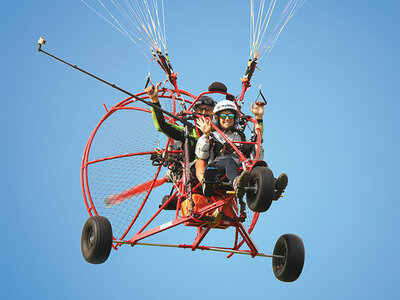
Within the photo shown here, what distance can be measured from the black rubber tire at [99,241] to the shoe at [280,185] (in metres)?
3.00

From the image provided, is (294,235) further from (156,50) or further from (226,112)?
(156,50)

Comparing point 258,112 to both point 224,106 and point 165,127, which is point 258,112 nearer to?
point 224,106

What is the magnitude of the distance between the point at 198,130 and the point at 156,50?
1896 mm

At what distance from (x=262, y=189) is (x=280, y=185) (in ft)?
1.57

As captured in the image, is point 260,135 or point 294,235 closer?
point 260,135

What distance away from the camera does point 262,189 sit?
10.0 m

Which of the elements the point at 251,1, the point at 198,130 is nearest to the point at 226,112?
the point at 198,130

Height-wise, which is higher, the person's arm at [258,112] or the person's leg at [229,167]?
the person's arm at [258,112]

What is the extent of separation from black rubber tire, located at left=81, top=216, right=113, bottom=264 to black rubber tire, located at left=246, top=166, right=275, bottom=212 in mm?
2789

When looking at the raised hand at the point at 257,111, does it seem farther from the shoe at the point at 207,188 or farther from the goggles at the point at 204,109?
the shoe at the point at 207,188

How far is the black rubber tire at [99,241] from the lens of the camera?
38.5 feet

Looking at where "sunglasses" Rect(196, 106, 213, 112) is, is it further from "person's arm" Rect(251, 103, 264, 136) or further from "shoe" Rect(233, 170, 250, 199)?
"shoe" Rect(233, 170, 250, 199)

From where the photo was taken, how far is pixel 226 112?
11.7 m

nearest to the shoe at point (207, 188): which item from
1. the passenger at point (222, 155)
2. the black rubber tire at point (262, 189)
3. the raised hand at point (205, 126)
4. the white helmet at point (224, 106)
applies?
the passenger at point (222, 155)
